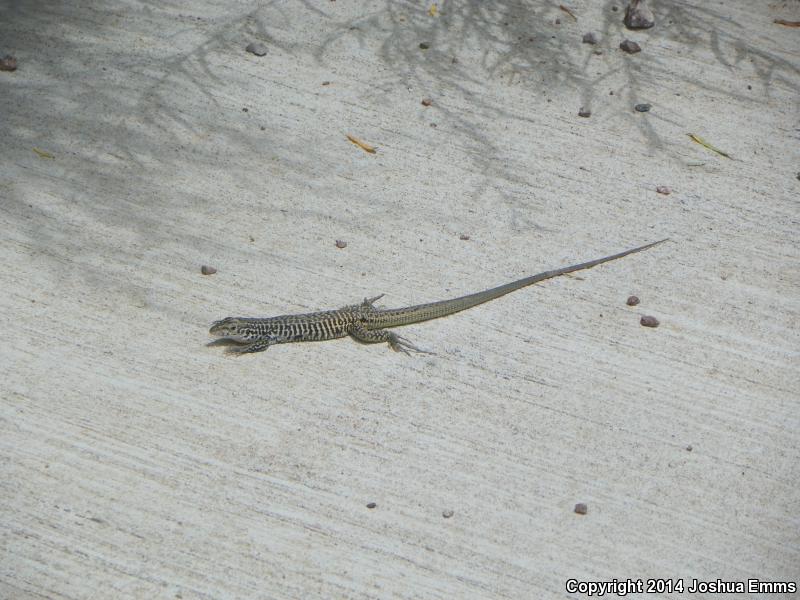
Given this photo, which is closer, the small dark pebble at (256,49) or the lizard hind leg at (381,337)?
the lizard hind leg at (381,337)

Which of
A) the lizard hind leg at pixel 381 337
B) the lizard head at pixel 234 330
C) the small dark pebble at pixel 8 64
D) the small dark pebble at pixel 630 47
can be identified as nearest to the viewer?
the lizard head at pixel 234 330

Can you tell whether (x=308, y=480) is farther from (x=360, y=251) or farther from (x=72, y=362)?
(x=360, y=251)

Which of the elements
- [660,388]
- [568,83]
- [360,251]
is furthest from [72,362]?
[568,83]

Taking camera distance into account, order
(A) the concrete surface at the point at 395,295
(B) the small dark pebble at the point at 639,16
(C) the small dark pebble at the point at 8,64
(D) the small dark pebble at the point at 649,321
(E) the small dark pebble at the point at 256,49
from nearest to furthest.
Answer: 1. (A) the concrete surface at the point at 395,295
2. (D) the small dark pebble at the point at 649,321
3. (C) the small dark pebble at the point at 8,64
4. (E) the small dark pebble at the point at 256,49
5. (B) the small dark pebble at the point at 639,16

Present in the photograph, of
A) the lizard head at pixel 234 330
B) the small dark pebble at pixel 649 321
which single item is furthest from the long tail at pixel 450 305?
the lizard head at pixel 234 330

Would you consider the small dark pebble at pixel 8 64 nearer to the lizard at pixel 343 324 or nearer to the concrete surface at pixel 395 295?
the concrete surface at pixel 395 295

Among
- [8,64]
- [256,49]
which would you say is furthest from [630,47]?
[8,64]

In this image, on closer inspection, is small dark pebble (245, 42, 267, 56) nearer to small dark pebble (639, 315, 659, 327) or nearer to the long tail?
the long tail
